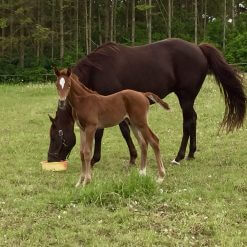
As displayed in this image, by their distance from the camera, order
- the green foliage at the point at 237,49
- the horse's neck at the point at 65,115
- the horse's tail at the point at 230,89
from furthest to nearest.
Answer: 1. the green foliage at the point at 237,49
2. the horse's tail at the point at 230,89
3. the horse's neck at the point at 65,115

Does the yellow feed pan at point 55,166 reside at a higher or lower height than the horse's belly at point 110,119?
lower

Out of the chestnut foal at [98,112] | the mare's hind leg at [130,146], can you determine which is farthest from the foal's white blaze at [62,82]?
the mare's hind leg at [130,146]

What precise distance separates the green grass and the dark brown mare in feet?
1.80

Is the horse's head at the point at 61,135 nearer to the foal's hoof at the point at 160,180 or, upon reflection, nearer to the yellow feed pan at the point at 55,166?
the yellow feed pan at the point at 55,166

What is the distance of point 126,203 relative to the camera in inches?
222

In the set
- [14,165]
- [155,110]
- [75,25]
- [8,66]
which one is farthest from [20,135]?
[75,25]

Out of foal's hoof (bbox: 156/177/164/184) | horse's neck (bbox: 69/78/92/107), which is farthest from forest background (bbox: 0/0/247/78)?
horse's neck (bbox: 69/78/92/107)

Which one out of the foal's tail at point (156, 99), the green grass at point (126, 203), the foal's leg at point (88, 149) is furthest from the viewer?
the foal's tail at point (156, 99)

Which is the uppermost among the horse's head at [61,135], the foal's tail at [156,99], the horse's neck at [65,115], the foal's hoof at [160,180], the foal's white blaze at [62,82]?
the foal's white blaze at [62,82]

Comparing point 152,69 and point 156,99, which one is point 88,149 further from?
point 152,69

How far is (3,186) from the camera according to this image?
6.97 metres

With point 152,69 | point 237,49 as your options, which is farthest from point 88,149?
point 237,49

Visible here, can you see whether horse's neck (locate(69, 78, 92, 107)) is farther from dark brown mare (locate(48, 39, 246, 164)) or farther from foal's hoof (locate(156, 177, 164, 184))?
foal's hoof (locate(156, 177, 164, 184))

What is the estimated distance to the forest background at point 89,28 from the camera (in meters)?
35.6
